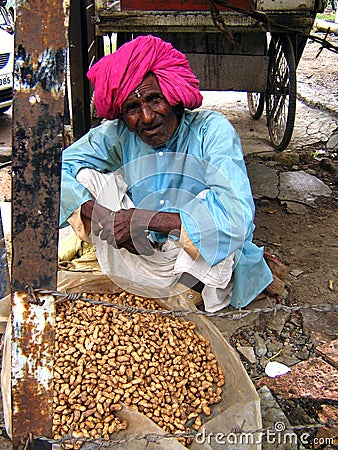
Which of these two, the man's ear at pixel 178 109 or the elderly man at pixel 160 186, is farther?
the man's ear at pixel 178 109

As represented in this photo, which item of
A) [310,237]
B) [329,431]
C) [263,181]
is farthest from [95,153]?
[263,181]

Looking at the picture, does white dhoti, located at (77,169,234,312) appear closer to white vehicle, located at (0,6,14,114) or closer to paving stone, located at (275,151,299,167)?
paving stone, located at (275,151,299,167)

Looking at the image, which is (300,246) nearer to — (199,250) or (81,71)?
(199,250)

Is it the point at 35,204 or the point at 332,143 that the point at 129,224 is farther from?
the point at 332,143

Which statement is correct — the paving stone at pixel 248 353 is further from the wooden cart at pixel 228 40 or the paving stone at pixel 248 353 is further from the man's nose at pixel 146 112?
the wooden cart at pixel 228 40

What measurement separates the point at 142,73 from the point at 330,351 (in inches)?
61.8

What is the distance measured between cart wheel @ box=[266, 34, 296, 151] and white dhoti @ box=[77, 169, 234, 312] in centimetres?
250

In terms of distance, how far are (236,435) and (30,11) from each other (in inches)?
56.7

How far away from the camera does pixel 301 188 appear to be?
14.5 feet

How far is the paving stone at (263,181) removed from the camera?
4289 millimetres

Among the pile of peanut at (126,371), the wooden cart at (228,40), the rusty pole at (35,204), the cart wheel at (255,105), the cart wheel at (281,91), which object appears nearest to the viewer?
the rusty pole at (35,204)

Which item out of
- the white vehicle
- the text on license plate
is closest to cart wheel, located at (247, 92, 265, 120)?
the white vehicle

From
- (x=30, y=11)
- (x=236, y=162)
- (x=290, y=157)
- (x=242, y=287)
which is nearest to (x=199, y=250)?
(x=236, y=162)

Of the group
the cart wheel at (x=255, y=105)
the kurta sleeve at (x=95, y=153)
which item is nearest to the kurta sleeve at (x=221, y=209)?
the kurta sleeve at (x=95, y=153)
